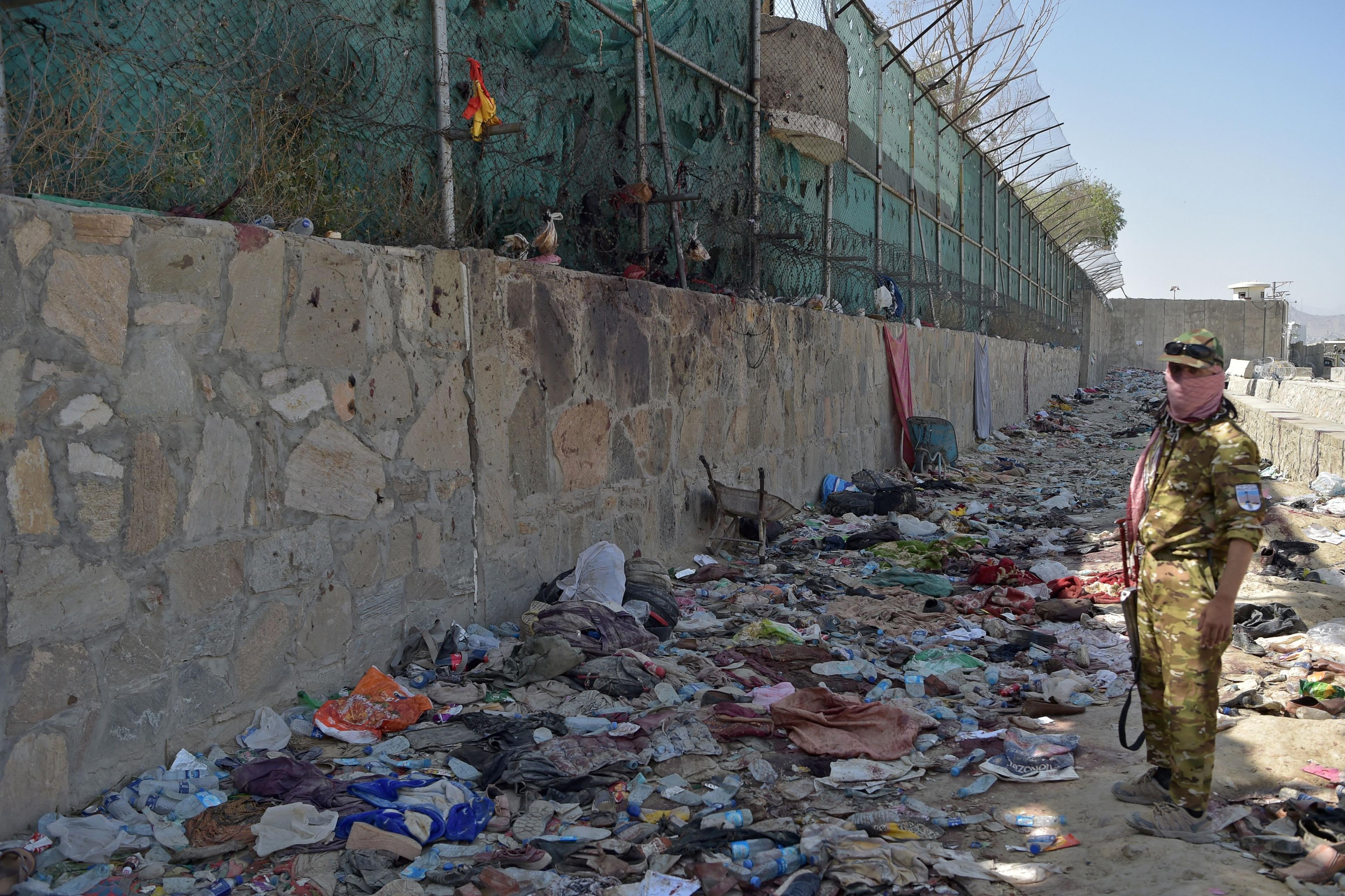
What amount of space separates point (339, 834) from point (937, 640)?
3.48 metres

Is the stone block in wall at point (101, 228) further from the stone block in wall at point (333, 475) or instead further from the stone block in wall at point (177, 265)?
the stone block in wall at point (333, 475)

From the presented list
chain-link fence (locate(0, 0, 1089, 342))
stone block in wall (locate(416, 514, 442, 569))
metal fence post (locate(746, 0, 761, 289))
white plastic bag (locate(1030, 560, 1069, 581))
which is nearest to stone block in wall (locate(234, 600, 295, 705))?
stone block in wall (locate(416, 514, 442, 569))

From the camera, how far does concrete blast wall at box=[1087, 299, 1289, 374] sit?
162 ft

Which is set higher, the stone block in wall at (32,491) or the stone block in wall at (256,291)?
the stone block in wall at (256,291)

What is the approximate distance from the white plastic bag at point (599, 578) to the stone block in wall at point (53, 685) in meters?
2.38

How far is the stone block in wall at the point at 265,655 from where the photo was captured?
3518mm

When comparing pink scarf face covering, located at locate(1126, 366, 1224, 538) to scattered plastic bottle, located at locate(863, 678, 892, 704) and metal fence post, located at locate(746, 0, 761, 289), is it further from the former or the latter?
metal fence post, located at locate(746, 0, 761, 289)

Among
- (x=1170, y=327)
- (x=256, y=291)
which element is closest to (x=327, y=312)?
(x=256, y=291)

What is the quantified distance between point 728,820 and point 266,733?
1.67m

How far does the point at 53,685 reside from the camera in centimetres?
285

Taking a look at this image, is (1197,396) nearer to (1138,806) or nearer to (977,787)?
(1138,806)

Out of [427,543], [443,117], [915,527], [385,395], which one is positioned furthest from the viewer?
[915,527]

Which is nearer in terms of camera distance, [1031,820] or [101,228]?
[101,228]

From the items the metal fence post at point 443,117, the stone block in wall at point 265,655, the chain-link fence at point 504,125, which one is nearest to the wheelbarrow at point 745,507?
the chain-link fence at point 504,125
